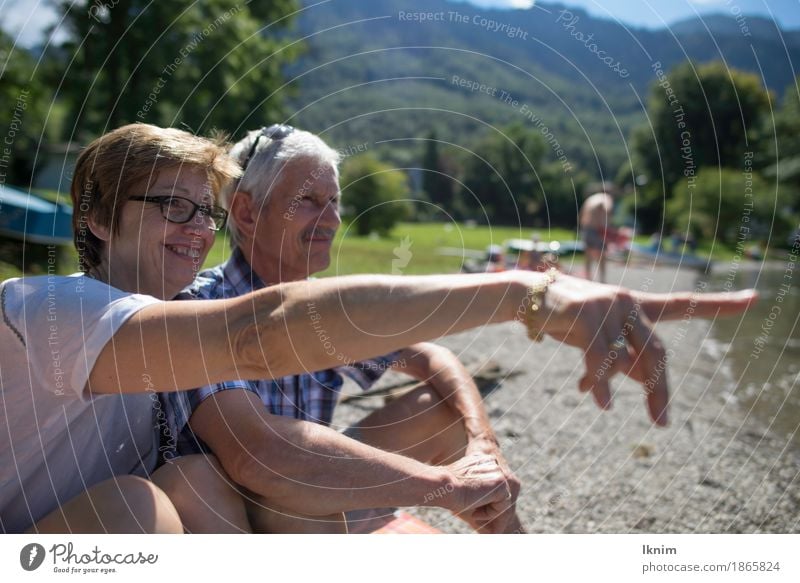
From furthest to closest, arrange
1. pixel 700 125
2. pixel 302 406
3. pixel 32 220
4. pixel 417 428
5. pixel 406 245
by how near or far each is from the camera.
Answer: pixel 700 125, pixel 32 220, pixel 406 245, pixel 417 428, pixel 302 406

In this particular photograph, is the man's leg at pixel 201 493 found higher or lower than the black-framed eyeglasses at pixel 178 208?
lower

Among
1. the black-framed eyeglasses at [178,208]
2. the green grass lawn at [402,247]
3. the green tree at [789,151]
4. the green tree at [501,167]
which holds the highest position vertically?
the black-framed eyeglasses at [178,208]

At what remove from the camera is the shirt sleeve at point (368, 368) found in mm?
2527

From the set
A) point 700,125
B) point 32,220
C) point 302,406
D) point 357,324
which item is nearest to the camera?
point 357,324

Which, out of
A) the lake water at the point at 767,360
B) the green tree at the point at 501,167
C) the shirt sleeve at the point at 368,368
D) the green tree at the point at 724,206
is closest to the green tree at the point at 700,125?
the green tree at the point at 724,206

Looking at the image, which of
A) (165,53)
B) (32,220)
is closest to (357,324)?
(32,220)

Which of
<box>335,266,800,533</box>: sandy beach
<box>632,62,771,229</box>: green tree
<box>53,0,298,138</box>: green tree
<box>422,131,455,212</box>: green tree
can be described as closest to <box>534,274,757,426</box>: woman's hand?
<box>422,131,455,212</box>: green tree

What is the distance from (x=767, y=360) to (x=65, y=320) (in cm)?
806

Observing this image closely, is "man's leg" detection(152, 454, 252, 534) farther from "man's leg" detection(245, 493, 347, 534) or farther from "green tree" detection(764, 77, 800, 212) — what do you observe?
"green tree" detection(764, 77, 800, 212)

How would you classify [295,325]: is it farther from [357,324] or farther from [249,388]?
[249,388]

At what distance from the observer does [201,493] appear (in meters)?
1.80

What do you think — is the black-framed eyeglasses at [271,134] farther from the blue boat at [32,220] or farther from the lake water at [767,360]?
the blue boat at [32,220]

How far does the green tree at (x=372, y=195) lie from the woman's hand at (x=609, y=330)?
245cm

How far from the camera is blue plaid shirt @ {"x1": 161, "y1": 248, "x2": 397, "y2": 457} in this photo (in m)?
1.91
